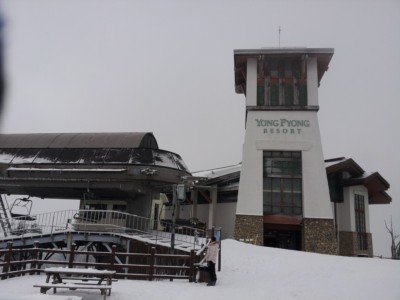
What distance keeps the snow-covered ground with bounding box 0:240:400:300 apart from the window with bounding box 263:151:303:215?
25.1 feet

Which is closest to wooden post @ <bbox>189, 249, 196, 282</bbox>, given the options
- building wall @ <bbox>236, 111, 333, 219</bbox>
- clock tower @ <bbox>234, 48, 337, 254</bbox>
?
clock tower @ <bbox>234, 48, 337, 254</bbox>

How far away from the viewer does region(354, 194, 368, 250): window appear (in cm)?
2538

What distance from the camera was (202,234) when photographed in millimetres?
24203

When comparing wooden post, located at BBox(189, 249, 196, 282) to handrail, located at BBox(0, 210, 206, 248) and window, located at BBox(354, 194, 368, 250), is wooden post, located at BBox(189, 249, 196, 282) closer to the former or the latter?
handrail, located at BBox(0, 210, 206, 248)

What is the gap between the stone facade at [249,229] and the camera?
74.6 ft

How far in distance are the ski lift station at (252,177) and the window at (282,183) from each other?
0.22ft

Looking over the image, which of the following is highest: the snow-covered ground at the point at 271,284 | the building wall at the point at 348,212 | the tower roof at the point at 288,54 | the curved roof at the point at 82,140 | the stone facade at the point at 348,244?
the tower roof at the point at 288,54

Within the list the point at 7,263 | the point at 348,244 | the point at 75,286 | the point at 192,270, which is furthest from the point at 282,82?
the point at 75,286

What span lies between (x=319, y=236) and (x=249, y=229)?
445 centimetres

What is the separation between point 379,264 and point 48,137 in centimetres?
2231

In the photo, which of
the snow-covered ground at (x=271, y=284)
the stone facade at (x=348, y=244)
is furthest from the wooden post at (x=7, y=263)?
the stone facade at (x=348, y=244)

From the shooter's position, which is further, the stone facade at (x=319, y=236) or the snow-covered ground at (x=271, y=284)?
the stone facade at (x=319, y=236)

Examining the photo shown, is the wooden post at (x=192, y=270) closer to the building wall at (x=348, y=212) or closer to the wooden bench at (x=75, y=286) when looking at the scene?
the wooden bench at (x=75, y=286)

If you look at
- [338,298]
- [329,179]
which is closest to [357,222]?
[329,179]
